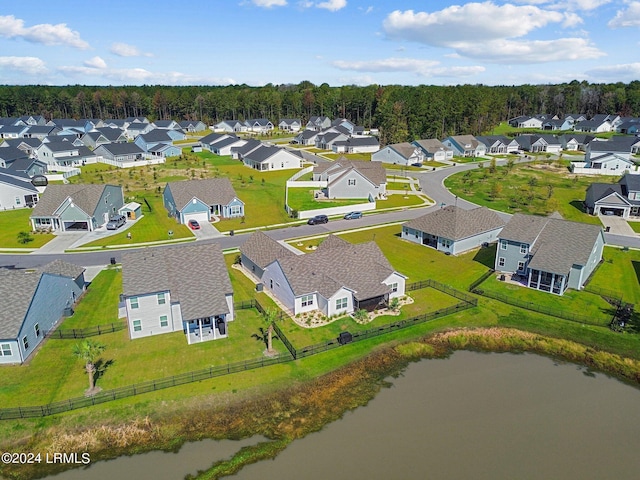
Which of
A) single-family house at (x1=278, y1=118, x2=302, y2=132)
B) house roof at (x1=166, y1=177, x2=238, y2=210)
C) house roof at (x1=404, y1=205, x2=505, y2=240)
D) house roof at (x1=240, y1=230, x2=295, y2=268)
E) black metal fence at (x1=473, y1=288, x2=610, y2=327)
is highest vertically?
single-family house at (x1=278, y1=118, x2=302, y2=132)

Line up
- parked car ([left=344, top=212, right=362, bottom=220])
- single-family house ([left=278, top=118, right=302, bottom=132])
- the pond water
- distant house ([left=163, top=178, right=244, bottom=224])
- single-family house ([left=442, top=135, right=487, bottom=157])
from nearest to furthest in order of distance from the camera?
1. the pond water
2. distant house ([left=163, top=178, right=244, bottom=224])
3. parked car ([left=344, top=212, right=362, bottom=220])
4. single-family house ([left=442, top=135, right=487, bottom=157])
5. single-family house ([left=278, top=118, right=302, bottom=132])

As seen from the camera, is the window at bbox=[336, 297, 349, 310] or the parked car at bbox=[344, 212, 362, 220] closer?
the window at bbox=[336, 297, 349, 310]

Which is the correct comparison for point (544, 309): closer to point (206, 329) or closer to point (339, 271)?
point (339, 271)

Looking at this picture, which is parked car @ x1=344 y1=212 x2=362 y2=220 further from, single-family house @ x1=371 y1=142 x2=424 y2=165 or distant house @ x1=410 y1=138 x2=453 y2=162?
distant house @ x1=410 y1=138 x2=453 y2=162

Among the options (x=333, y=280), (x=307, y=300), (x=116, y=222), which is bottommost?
(x=307, y=300)

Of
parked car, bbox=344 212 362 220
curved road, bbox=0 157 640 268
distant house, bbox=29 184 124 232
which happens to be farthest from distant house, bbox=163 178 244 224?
parked car, bbox=344 212 362 220

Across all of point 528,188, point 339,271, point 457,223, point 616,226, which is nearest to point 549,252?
point 457,223

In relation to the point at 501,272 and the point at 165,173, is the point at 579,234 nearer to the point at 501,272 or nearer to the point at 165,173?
the point at 501,272
